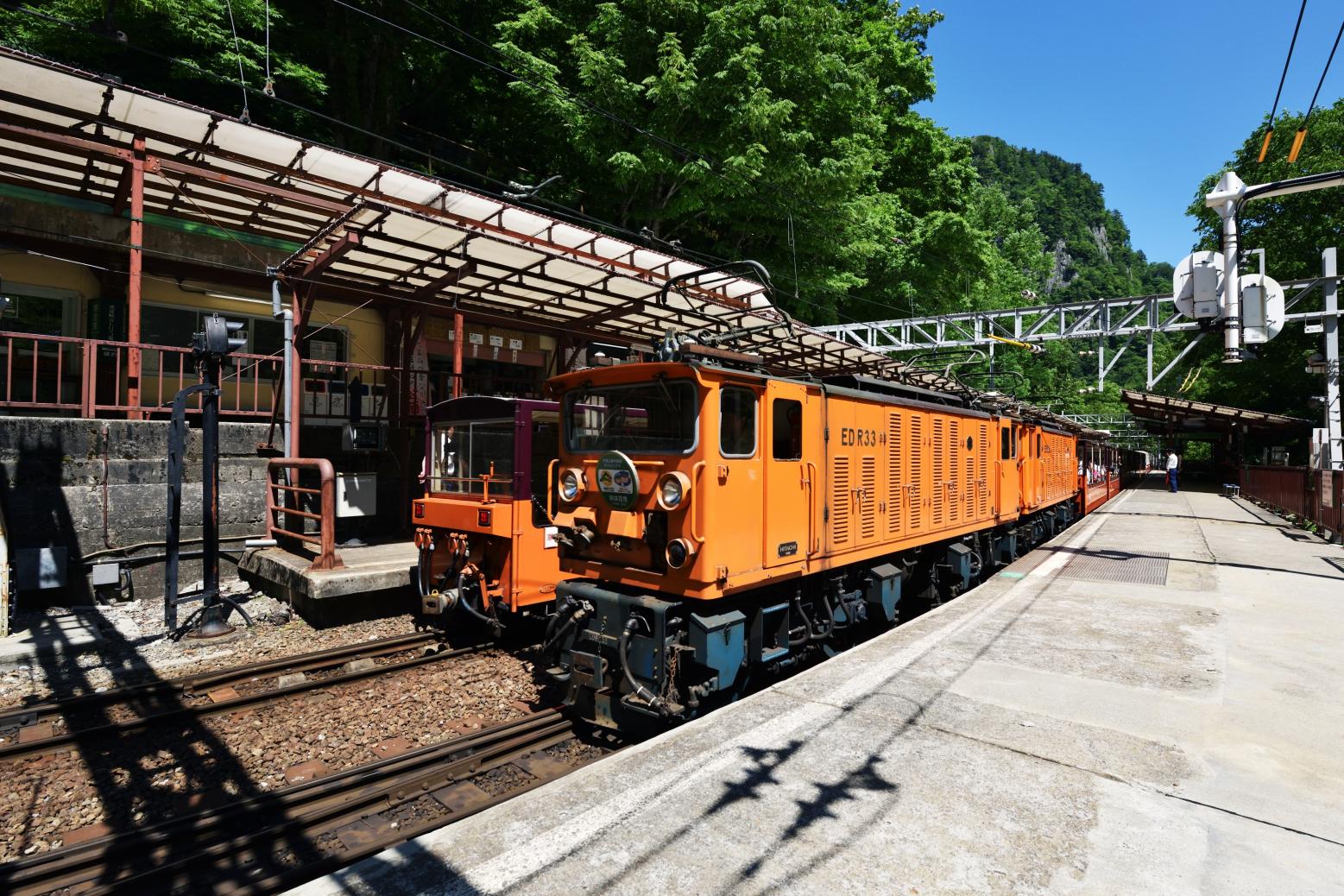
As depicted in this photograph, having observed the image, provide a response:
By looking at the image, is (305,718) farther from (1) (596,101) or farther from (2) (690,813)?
(1) (596,101)

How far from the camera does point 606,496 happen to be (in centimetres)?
538

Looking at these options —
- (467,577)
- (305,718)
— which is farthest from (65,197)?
(305,718)

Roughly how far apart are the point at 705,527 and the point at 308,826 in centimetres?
319

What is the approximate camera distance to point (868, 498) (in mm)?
7129

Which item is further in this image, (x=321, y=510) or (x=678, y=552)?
(x=321, y=510)

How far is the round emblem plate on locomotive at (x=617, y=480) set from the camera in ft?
17.0

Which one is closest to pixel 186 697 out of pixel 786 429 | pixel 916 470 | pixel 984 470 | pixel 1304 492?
pixel 786 429

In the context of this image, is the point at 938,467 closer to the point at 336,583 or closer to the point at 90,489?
the point at 336,583

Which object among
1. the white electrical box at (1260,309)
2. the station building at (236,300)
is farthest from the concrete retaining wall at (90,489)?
the white electrical box at (1260,309)

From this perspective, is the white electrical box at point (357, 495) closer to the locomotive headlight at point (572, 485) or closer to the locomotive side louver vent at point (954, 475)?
the locomotive headlight at point (572, 485)

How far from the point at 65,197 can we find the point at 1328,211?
1841 inches

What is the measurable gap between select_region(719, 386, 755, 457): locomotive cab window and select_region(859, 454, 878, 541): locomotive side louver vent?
80.9 inches

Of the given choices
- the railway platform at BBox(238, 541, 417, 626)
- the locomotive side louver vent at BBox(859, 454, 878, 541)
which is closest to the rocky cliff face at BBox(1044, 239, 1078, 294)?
the locomotive side louver vent at BBox(859, 454, 878, 541)

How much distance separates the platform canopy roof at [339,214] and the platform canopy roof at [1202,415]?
2582cm
